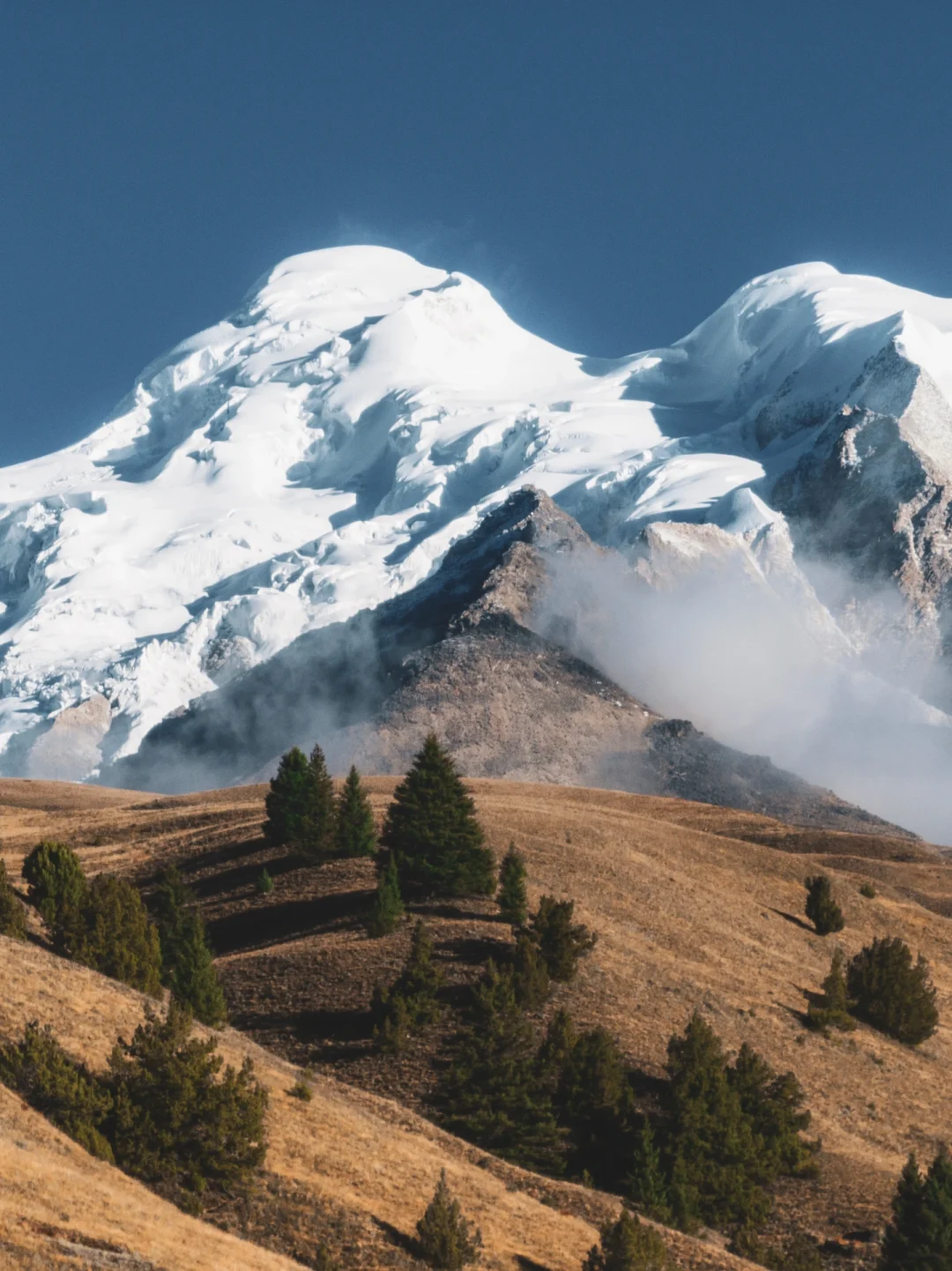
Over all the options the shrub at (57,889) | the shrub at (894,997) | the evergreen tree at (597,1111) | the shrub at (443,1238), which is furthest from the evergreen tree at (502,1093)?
the shrub at (894,997)

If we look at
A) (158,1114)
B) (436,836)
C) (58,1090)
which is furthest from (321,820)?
(58,1090)

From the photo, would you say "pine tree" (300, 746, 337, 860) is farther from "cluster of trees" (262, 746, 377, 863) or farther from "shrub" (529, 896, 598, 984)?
"shrub" (529, 896, 598, 984)

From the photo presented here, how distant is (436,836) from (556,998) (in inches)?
375

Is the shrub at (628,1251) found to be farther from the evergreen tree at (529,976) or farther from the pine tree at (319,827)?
the pine tree at (319,827)

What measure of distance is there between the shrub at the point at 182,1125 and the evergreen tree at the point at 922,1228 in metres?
13.5

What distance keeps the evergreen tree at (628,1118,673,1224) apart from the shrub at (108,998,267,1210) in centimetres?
975

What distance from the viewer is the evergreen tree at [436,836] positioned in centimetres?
5181

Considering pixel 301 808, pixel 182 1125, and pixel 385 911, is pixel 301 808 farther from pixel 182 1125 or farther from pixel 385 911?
pixel 182 1125

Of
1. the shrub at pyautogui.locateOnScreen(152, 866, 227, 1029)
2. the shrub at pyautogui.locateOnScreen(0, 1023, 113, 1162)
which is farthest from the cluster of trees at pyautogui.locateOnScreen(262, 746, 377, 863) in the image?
the shrub at pyautogui.locateOnScreen(0, 1023, 113, 1162)

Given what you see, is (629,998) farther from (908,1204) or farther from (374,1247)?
(374,1247)

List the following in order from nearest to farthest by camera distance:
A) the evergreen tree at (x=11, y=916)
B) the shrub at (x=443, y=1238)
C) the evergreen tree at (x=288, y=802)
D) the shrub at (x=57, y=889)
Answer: the shrub at (x=443, y=1238) → the evergreen tree at (x=11, y=916) → the shrub at (x=57, y=889) → the evergreen tree at (x=288, y=802)

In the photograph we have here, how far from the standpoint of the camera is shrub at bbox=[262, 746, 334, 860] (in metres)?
58.0

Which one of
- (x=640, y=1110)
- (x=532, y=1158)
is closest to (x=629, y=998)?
(x=640, y=1110)

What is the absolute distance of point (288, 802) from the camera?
61.7 m
